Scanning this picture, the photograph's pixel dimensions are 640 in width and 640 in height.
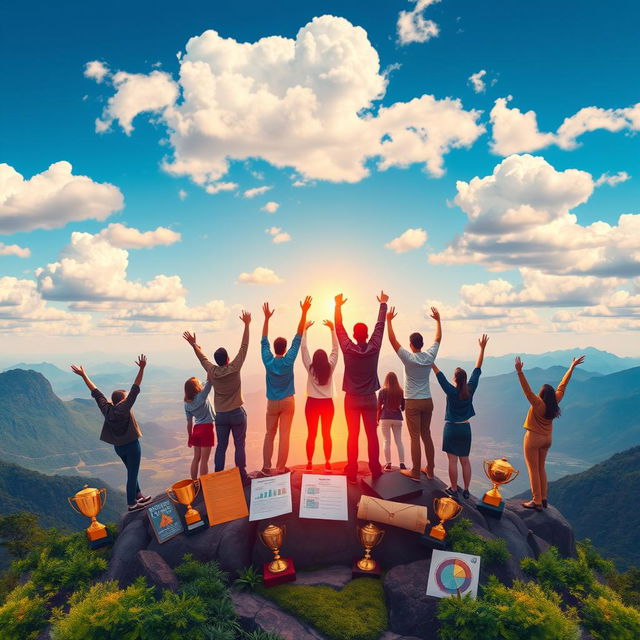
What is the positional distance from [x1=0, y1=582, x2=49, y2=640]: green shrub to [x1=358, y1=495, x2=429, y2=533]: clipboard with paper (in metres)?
8.08

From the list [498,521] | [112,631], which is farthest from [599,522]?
[112,631]

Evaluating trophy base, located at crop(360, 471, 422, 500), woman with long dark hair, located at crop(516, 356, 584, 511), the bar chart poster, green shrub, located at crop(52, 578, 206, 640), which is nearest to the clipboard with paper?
trophy base, located at crop(360, 471, 422, 500)

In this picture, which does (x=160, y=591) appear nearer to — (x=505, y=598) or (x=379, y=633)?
(x=379, y=633)

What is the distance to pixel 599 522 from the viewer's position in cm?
11725

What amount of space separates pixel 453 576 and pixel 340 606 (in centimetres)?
269

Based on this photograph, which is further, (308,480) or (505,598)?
(308,480)

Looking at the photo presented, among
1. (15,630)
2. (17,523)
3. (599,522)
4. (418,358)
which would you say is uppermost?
(418,358)

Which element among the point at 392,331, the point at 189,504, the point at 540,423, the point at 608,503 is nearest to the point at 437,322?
the point at 392,331

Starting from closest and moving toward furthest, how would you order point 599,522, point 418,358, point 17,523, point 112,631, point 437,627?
point 112,631
point 437,627
point 418,358
point 17,523
point 599,522

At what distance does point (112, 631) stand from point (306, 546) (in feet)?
15.8

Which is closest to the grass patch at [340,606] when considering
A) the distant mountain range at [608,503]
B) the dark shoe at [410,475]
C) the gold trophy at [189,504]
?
the gold trophy at [189,504]

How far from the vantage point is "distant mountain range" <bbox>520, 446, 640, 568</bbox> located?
110 meters

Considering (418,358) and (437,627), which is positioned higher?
(418,358)

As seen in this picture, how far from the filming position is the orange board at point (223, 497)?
11.6 m
